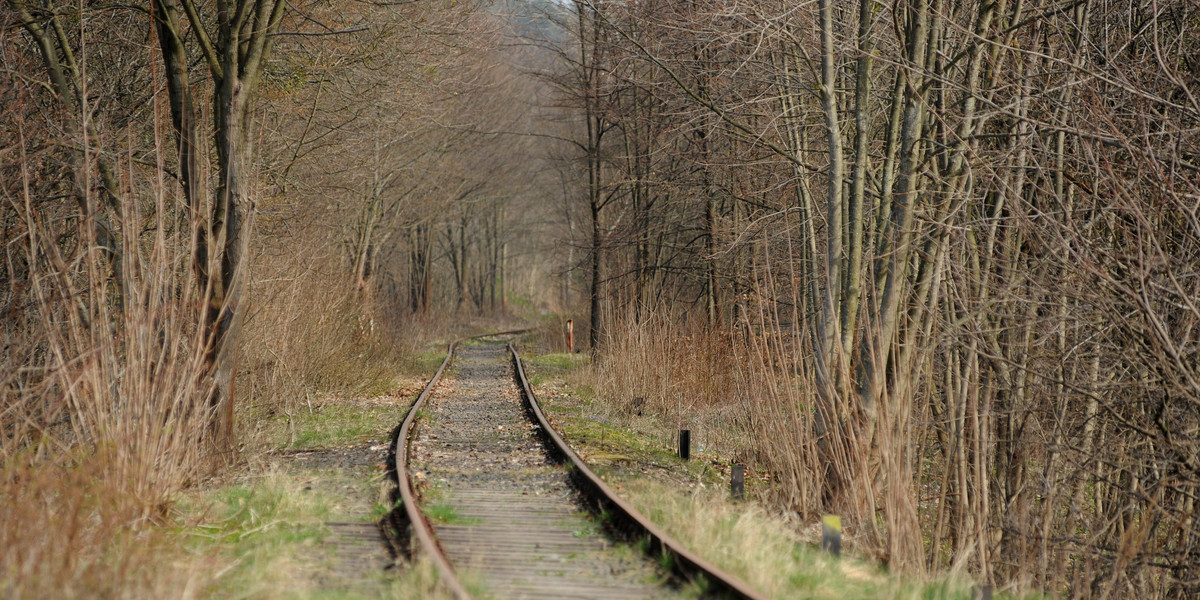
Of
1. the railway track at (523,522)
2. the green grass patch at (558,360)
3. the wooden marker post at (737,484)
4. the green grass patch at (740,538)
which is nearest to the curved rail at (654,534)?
the railway track at (523,522)

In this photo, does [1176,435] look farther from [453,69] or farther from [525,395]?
[453,69]

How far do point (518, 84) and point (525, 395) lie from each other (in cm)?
2385

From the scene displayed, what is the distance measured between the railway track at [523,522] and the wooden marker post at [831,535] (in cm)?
106

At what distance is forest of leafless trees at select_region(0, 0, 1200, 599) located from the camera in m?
6.82

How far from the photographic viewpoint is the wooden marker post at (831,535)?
679 centimetres

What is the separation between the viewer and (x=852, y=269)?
9250 mm

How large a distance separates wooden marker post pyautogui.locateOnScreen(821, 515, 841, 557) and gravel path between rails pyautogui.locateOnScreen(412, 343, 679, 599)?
4.20ft

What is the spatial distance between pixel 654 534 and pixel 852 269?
3773mm

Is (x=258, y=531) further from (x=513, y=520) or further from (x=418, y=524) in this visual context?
(x=513, y=520)

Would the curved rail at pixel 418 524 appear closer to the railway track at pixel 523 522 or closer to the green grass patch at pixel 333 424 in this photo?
the railway track at pixel 523 522

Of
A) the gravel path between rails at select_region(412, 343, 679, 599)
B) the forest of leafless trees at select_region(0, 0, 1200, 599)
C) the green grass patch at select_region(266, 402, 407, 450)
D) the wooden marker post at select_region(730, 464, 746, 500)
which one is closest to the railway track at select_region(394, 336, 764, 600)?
the gravel path between rails at select_region(412, 343, 679, 599)

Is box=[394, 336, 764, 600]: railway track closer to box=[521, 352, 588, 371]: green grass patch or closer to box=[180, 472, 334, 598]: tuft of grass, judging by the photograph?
box=[180, 472, 334, 598]: tuft of grass

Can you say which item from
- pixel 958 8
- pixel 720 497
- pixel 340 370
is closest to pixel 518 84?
pixel 340 370

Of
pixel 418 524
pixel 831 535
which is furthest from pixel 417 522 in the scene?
pixel 831 535
